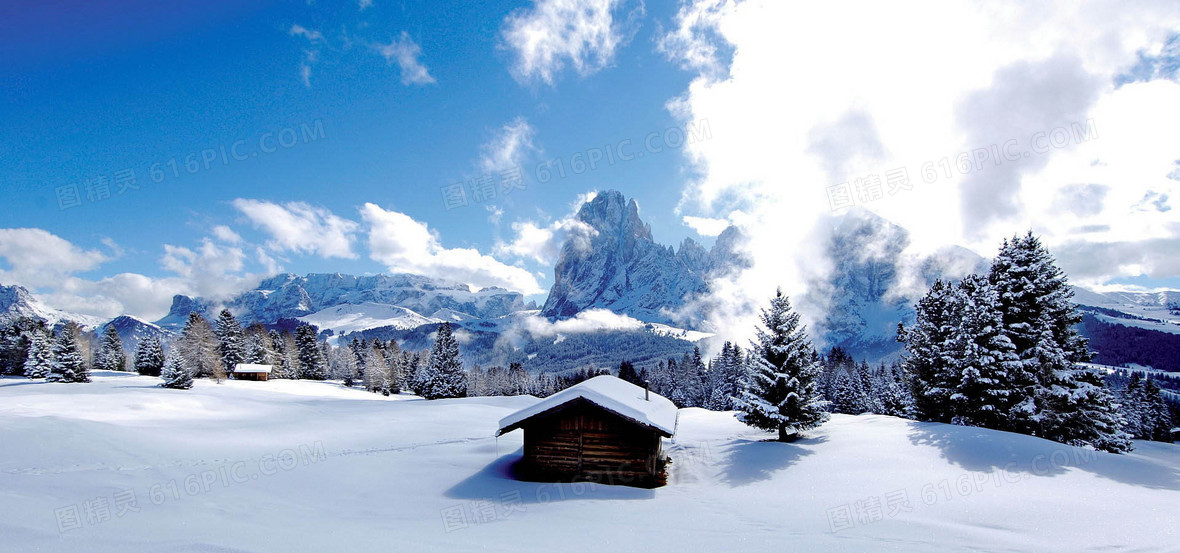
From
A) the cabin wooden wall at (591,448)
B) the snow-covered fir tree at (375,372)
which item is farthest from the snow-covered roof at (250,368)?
the cabin wooden wall at (591,448)

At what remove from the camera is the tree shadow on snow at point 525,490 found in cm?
1369

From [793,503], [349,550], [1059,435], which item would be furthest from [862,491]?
[1059,435]

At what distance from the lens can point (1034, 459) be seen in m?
15.5

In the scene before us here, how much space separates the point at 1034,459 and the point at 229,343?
8492cm

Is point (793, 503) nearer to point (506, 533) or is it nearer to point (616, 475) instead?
point (616, 475)

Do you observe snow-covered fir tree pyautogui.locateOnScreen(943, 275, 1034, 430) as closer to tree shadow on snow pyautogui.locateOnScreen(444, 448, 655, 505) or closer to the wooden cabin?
the wooden cabin

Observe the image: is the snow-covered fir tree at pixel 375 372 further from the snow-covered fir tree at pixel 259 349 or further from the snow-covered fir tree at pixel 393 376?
the snow-covered fir tree at pixel 259 349

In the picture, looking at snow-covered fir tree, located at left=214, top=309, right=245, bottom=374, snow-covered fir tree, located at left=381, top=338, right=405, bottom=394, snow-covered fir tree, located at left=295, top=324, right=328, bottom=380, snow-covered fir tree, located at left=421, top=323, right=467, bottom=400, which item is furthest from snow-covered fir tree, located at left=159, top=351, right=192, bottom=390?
snow-covered fir tree, located at left=295, top=324, right=328, bottom=380

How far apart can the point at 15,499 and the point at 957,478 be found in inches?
937

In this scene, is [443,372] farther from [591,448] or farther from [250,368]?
[591,448]

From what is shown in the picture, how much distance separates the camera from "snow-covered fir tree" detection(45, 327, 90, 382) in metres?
46.5

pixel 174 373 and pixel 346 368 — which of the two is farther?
pixel 346 368

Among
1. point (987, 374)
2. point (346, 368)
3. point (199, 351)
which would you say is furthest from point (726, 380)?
point (199, 351)

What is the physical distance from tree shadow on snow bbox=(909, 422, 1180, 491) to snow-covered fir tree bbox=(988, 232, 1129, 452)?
5.29 meters
